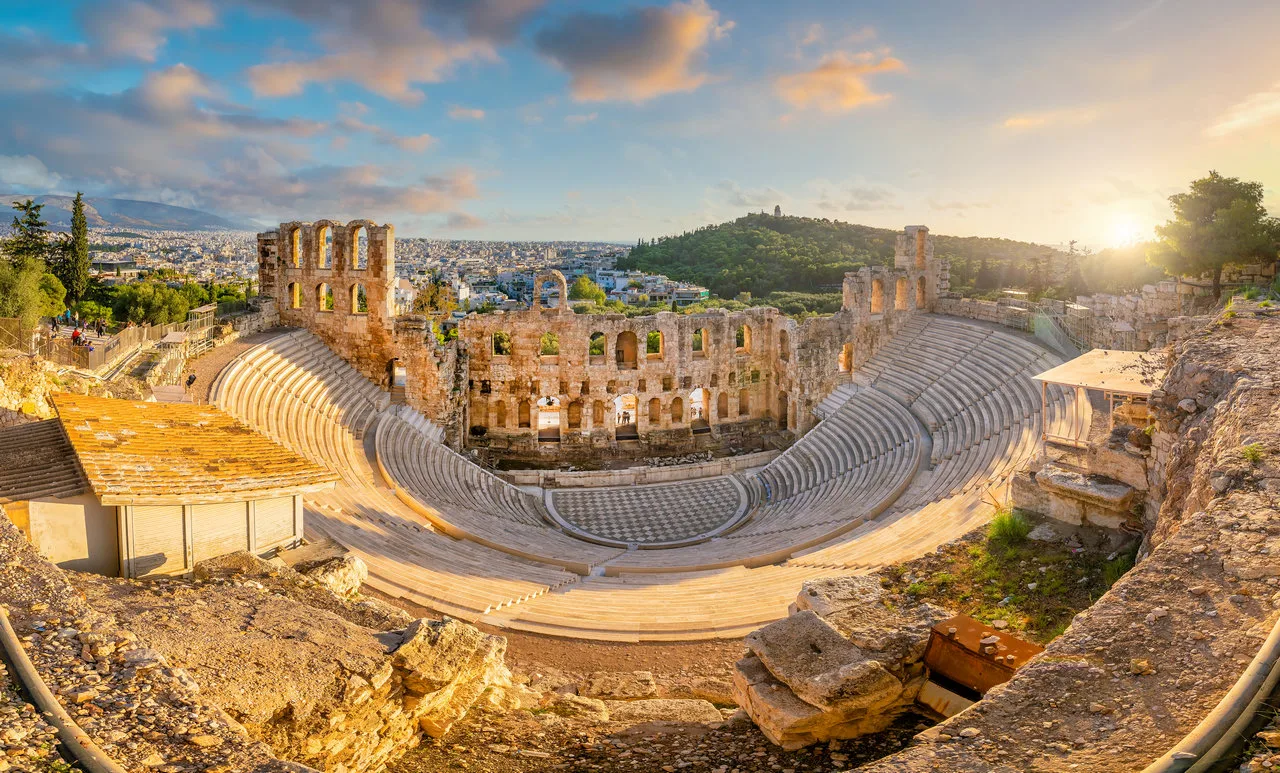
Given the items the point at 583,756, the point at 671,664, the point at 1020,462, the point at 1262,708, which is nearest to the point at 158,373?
the point at 671,664

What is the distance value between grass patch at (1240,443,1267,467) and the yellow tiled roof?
11.8m

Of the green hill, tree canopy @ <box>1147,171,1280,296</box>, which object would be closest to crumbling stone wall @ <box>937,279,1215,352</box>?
tree canopy @ <box>1147,171,1280,296</box>

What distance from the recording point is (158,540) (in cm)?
1052

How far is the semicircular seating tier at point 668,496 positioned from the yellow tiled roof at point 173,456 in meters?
2.35

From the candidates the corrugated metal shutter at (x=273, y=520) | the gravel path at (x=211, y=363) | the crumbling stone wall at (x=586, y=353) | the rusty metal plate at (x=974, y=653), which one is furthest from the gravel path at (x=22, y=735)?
the crumbling stone wall at (x=586, y=353)

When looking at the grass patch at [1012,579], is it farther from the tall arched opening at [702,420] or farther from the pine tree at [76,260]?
the pine tree at [76,260]

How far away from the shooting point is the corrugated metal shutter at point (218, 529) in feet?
35.9

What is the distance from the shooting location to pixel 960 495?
1808 cm

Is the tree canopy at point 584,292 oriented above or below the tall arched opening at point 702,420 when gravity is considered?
above

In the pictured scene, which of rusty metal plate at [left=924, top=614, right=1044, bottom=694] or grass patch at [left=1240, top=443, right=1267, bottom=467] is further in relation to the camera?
grass patch at [left=1240, top=443, right=1267, bottom=467]

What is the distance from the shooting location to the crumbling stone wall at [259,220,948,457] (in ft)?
97.3

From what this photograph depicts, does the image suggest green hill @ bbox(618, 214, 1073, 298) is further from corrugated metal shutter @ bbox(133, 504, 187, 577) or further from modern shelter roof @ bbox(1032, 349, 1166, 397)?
corrugated metal shutter @ bbox(133, 504, 187, 577)

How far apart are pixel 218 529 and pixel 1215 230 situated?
88.5 ft

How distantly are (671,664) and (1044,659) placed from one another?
6.22 metres
